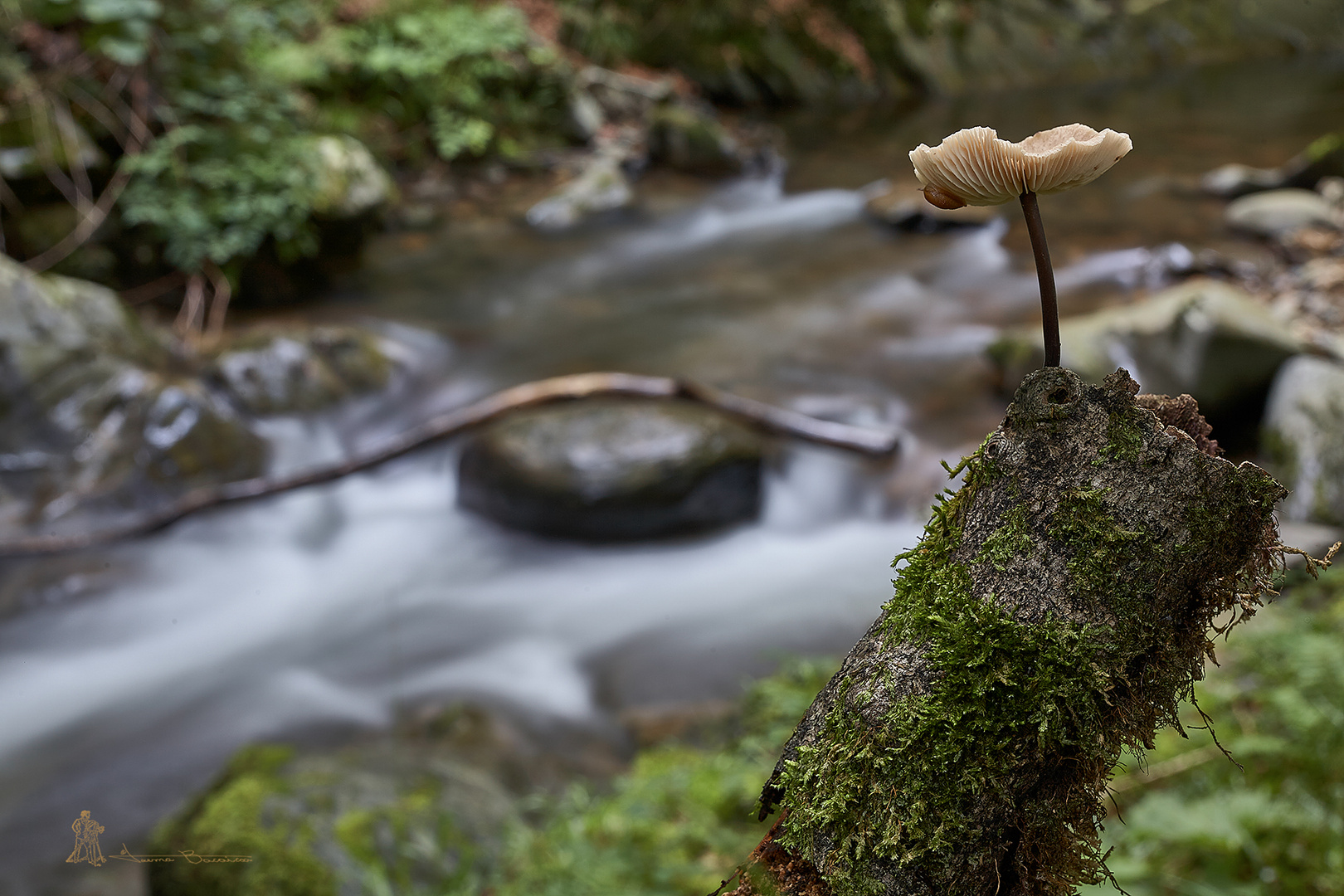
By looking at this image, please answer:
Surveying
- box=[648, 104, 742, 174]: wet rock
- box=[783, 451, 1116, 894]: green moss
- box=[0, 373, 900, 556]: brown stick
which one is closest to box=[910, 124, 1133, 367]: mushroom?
box=[783, 451, 1116, 894]: green moss

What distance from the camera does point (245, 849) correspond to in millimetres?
2715

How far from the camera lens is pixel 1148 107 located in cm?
883

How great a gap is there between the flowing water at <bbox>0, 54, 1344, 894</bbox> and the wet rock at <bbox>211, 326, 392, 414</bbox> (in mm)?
315

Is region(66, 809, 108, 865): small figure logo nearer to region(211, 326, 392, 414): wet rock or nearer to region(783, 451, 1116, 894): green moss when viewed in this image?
region(211, 326, 392, 414): wet rock

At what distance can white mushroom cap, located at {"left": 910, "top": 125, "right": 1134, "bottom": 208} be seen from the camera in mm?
769

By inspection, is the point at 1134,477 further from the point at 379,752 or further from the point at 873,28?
the point at 873,28

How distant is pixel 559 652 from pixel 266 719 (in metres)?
1.62

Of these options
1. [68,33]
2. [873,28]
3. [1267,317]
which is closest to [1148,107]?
[873,28]

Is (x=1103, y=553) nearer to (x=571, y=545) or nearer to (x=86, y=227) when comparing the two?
(x=571, y=545)

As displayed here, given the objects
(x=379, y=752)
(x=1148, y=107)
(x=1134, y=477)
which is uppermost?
(x=1148, y=107)

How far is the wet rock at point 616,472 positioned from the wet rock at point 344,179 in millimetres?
3798

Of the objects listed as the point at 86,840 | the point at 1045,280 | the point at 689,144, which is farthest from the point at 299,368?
the point at 689,144

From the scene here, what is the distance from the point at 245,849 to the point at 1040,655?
2.81 metres

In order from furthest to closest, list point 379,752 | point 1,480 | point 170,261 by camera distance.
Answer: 1. point 170,261
2. point 1,480
3. point 379,752
